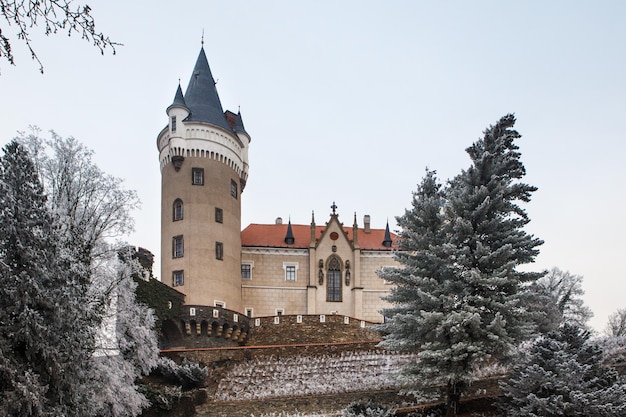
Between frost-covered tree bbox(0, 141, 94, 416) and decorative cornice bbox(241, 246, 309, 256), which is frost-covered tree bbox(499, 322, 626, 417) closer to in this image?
frost-covered tree bbox(0, 141, 94, 416)

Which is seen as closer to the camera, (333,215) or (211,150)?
(211,150)

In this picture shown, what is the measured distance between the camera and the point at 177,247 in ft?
130

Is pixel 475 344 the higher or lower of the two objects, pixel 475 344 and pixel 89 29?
the lower

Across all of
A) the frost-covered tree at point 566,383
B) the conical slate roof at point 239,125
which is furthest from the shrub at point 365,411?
the conical slate roof at point 239,125

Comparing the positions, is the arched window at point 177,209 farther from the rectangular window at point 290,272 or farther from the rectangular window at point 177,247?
the rectangular window at point 290,272

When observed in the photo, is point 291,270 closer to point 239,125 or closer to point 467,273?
point 239,125

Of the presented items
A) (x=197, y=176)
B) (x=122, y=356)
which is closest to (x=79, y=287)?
(x=122, y=356)

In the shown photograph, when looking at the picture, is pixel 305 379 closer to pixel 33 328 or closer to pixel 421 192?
pixel 421 192

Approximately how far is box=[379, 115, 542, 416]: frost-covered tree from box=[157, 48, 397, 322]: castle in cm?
1774

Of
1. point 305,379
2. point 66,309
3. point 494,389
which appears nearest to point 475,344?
point 494,389

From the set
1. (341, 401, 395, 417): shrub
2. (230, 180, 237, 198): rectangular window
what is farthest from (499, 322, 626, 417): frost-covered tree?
(230, 180, 237, 198): rectangular window

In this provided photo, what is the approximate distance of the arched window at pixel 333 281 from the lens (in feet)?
149

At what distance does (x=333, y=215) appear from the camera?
46.5 metres

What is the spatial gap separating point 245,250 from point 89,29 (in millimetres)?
39281
